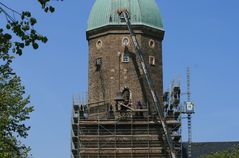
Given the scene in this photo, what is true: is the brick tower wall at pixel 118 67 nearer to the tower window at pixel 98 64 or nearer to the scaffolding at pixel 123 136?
the tower window at pixel 98 64

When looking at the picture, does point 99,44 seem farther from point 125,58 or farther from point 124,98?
point 124,98

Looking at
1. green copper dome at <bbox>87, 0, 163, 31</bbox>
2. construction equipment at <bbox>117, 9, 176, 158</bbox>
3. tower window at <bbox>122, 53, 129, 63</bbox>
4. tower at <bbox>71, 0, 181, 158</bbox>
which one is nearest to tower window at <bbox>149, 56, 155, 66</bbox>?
tower at <bbox>71, 0, 181, 158</bbox>

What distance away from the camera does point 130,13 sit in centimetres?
4472

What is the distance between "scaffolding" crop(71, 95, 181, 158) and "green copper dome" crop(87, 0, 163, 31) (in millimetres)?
6219

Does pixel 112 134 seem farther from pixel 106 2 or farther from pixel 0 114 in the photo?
pixel 0 114

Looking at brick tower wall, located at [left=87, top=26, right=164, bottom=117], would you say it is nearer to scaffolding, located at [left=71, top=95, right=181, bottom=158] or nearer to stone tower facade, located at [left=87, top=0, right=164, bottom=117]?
stone tower facade, located at [left=87, top=0, right=164, bottom=117]

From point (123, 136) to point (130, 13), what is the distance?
9045mm

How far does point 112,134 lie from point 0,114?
1765cm

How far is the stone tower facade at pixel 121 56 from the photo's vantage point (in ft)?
140

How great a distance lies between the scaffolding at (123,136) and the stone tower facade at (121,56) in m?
0.93

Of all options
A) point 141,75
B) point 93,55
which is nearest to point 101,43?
point 93,55

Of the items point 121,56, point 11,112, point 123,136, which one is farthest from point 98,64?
point 11,112

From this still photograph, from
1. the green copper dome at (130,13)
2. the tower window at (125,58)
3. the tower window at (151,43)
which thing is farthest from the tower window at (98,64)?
the tower window at (151,43)

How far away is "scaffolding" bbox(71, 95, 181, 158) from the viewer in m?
42.2
